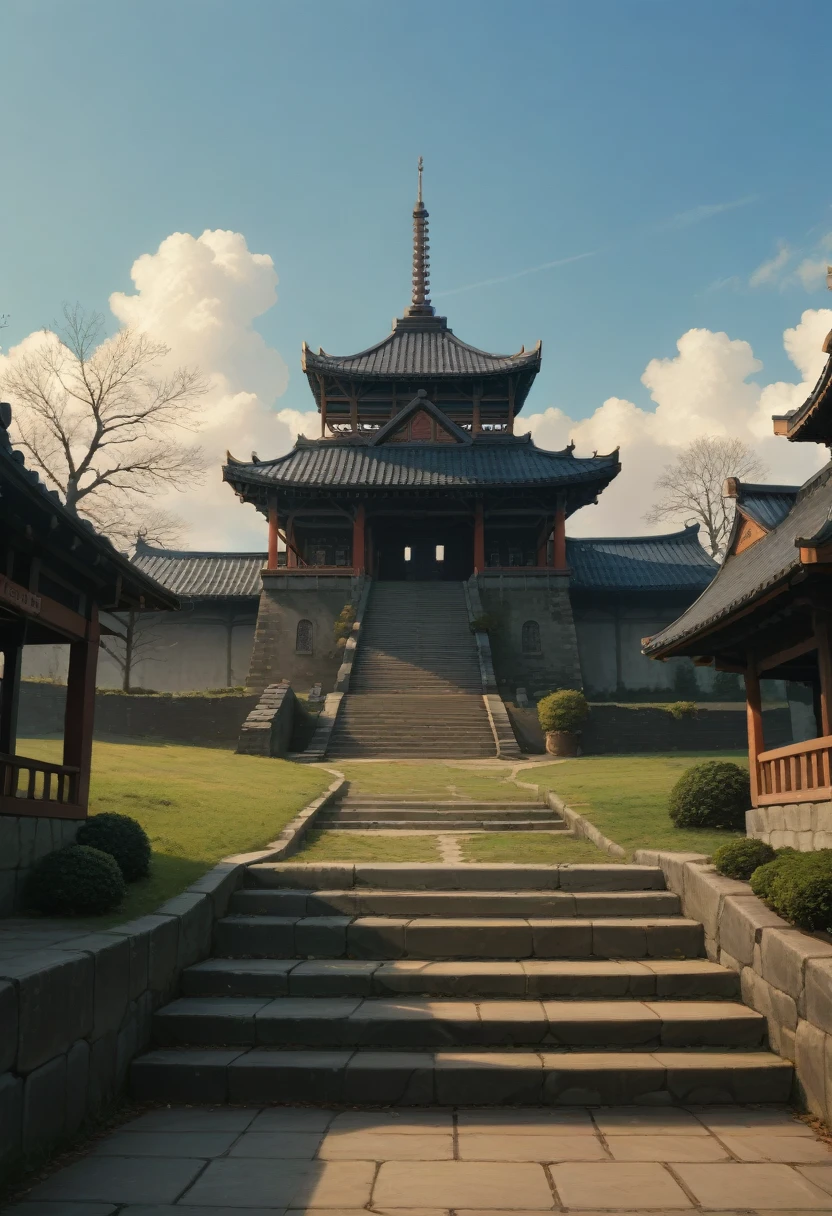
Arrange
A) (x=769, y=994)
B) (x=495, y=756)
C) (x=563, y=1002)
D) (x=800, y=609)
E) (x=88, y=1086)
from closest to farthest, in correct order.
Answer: (x=88, y=1086) → (x=769, y=994) → (x=563, y=1002) → (x=800, y=609) → (x=495, y=756)

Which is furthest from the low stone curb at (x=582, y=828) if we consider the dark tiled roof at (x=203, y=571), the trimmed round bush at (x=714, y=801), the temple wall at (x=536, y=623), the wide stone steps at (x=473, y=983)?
the dark tiled roof at (x=203, y=571)

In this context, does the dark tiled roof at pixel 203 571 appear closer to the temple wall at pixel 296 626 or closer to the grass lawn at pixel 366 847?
the temple wall at pixel 296 626


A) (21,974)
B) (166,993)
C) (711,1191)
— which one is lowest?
(711,1191)

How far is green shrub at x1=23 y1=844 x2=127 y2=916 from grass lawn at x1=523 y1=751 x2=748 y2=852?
589 centimetres

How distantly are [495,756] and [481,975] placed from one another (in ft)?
48.2

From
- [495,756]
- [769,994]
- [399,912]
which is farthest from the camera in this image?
[495,756]

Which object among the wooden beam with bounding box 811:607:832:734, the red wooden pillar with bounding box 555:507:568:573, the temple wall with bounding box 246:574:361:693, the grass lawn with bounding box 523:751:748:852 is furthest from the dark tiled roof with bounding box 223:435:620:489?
the wooden beam with bounding box 811:607:832:734

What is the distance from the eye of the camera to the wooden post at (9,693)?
1030cm

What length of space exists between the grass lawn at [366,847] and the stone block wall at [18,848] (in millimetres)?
3206

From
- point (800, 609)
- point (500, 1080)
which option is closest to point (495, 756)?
point (800, 609)

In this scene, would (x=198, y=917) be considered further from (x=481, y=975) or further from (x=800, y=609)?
(x=800, y=609)

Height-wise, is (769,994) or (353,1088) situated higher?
(769,994)

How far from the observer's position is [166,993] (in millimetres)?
7508

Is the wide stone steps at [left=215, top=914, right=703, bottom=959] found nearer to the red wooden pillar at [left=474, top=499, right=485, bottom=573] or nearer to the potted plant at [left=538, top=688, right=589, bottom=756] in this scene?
the potted plant at [left=538, top=688, right=589, bottom=756]
